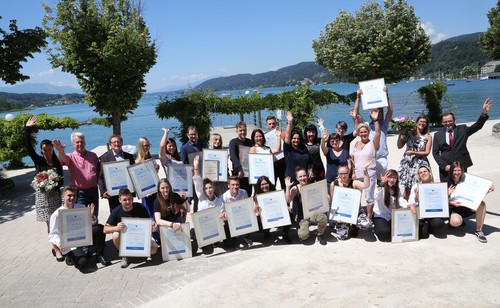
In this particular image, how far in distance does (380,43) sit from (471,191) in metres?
16.9

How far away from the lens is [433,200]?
5.95 meters

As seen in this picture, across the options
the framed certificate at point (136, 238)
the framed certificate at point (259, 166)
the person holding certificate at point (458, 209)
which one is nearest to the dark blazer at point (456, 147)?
the person holding certificate at point (458, 209)

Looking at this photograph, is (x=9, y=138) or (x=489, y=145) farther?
(x=9, y=138)

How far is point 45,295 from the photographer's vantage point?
506 cm

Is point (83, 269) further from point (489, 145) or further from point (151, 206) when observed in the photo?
point (489, 145)

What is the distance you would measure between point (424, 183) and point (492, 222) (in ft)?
6.15

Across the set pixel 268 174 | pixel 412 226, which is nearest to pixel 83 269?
pixel 268 174

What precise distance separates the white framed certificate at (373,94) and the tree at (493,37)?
15.5 meters

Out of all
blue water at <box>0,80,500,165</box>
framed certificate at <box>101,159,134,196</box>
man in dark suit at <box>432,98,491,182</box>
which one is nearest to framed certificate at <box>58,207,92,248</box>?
framed certificate at <box>101,159,134,196</box>

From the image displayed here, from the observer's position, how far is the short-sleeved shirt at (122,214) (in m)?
5.80

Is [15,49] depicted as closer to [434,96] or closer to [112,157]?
[112,157]

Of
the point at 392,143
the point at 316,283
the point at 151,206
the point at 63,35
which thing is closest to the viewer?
the point at 316,283

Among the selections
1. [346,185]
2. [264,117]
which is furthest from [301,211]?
[264,117]

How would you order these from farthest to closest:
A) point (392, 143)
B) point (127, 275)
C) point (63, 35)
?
point (392, 143) < point (63, 35) < point (127, 275)
